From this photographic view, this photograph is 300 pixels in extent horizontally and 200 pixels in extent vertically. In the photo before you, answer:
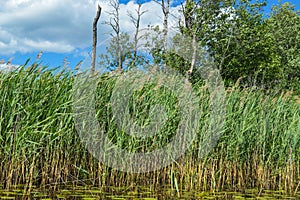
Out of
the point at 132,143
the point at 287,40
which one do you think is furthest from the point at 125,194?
the point at 287,40

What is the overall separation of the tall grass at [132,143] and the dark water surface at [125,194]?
110mm

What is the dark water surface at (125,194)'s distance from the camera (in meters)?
4.56

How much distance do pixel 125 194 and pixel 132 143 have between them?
676mm

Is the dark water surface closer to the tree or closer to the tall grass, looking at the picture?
the tall grass

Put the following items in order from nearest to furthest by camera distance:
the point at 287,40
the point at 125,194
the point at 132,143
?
the point at 125,194
the point at 132,143
the point at 287,40

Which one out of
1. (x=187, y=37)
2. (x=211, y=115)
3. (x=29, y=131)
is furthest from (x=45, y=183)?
(x=187, y=37)

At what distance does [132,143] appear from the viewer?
207 inches

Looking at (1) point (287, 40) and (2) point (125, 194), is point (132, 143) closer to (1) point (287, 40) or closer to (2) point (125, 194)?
(2) point (125, 194)

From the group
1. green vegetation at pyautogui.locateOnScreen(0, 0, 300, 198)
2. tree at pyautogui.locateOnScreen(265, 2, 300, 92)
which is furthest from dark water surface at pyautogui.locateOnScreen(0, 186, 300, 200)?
tree at pyautogui.locateOnScreen(265, 2, 300, 92)

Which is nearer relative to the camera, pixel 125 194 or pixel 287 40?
pixel 125 194

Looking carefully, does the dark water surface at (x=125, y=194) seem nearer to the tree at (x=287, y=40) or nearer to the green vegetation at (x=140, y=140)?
the green vegetation at (x=140, y=140)

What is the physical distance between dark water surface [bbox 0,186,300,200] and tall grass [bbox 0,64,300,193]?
0.36 ft

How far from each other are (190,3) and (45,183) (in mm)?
16897

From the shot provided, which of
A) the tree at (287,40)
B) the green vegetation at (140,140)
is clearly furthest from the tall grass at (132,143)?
the tree at (287,40)
